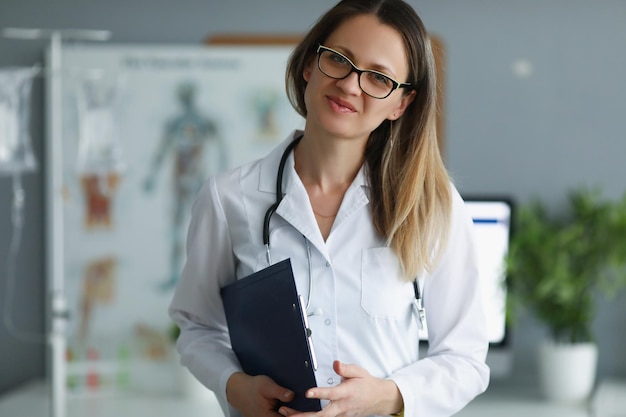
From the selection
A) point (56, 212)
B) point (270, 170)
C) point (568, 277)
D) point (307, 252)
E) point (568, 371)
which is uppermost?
point (270, 170)

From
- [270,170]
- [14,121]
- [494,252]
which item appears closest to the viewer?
[270,170]

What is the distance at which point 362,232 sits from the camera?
160cm

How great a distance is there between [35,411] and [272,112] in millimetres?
1231

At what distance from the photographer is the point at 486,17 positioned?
3398 mm

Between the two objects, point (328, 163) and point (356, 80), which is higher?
point (356, 80)

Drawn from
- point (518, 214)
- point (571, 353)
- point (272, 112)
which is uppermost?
point (272, 112)

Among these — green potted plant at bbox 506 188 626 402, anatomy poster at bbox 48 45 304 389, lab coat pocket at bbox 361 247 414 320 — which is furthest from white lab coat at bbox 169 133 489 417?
anatomy poster at bbox 48 45 304 389

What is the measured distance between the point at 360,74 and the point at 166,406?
Answer: 1.86 m

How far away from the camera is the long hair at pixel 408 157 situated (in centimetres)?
155

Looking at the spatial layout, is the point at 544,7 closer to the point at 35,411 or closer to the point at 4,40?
the point at 4,40

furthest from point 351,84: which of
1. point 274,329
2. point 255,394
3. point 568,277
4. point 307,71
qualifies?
point 568,277

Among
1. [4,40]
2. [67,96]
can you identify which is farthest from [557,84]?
[4,40]

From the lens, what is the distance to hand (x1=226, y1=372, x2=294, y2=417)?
58.5 inches

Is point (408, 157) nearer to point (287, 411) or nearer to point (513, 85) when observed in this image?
point (287, 411)
